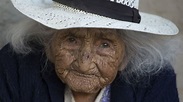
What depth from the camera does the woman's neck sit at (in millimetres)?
1966

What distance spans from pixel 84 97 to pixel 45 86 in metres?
0.15

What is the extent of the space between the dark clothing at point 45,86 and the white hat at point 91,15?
0.23 meters

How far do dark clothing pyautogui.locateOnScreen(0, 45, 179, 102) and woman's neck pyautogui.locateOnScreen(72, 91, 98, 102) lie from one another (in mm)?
49

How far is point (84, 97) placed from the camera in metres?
1.97

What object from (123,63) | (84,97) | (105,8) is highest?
(105,8)

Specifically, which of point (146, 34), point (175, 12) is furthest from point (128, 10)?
point (175, 12)

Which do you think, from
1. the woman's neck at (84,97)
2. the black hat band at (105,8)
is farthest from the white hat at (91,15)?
the woman's neck at (84,97)

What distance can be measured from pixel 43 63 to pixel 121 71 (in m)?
0.28

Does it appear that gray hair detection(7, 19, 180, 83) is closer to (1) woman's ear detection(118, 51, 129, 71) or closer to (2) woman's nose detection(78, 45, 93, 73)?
(1) woman's ear detection(118, 51, 129, 71)

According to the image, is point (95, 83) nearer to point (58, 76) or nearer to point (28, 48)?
point (58, 76)

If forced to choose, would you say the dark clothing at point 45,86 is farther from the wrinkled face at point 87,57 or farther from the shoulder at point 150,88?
the wrinkled face at point 87,57

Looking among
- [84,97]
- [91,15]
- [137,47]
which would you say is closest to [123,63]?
[137,47]

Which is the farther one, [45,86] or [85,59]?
[45,86]

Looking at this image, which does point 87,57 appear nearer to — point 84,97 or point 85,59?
point 85,59
